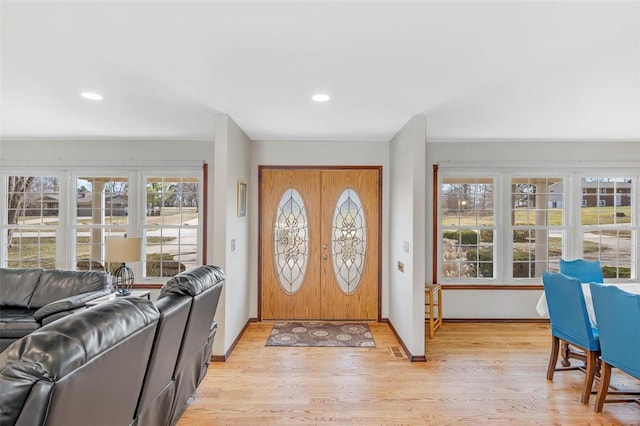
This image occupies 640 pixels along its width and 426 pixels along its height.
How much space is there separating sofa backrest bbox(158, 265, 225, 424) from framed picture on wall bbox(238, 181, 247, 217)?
5.37ft

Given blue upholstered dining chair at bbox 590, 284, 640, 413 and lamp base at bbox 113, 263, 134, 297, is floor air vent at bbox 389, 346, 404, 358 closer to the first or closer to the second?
blue upholstered dining chair at bbox 590, 284, 640, 413

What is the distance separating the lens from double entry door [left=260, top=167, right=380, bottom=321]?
16.1 feet

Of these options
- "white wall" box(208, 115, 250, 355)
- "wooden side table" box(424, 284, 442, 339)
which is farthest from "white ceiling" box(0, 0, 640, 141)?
"wooden side table" box(424, 284, 442, 339)

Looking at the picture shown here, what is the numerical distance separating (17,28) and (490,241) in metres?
5.15

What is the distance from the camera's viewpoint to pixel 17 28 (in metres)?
1.93

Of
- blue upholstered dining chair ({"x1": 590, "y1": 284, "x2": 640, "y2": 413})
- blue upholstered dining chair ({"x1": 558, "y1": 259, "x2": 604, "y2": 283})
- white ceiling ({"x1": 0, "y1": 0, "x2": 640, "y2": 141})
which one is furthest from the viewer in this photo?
blue upholstered dining chair ({"x1": 558, "y1": 259, "x2": 604, "y2": 283})

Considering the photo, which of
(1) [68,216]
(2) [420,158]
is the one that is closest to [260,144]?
(2) [420,158]

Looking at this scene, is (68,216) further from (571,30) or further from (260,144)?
(571,30)

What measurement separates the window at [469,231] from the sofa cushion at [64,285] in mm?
4231

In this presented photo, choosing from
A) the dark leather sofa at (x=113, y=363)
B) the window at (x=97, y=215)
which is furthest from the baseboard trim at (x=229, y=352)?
the window at (x=97, y=215)

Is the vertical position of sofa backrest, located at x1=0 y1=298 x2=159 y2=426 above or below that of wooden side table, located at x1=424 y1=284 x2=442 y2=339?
above

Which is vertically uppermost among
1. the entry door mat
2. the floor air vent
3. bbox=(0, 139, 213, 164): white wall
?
bbox=(0, 139, 213, 164): white wall

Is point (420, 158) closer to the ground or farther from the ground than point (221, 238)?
farther from the ground

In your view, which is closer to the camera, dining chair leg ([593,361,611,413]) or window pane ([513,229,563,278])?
dining chair leg ([593,361,611,413])
